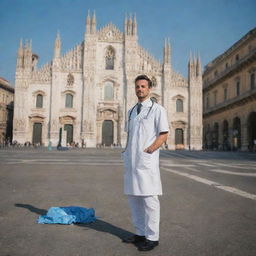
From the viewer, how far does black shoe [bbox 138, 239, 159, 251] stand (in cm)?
257

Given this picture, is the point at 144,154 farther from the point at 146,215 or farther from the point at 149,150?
the point at 146,215

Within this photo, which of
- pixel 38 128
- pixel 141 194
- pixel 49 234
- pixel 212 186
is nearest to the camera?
pixel 141 194

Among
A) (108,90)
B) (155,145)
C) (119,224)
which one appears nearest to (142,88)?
(155,145)

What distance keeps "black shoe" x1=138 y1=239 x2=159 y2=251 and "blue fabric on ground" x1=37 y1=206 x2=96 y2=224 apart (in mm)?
1043

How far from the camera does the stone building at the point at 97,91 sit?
36219 mm

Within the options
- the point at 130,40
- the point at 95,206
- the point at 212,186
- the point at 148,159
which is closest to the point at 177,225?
the point at 148,159

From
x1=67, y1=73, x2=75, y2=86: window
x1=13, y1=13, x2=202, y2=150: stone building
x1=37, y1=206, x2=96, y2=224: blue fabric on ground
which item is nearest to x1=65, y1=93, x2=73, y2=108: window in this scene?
x1=13, y1=13, x2=202, y2=150: stone building

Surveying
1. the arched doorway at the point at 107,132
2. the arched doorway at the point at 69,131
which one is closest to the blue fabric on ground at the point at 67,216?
the arched doorway at the point at 69,131

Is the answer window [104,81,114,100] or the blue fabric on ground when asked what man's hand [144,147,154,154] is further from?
window [104,81,114,100]

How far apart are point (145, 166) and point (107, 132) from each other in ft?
117

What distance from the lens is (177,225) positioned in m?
3.32

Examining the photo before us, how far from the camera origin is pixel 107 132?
38281mm

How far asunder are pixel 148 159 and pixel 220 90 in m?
40.7

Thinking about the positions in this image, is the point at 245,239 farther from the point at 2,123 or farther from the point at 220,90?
the point at 2,123
